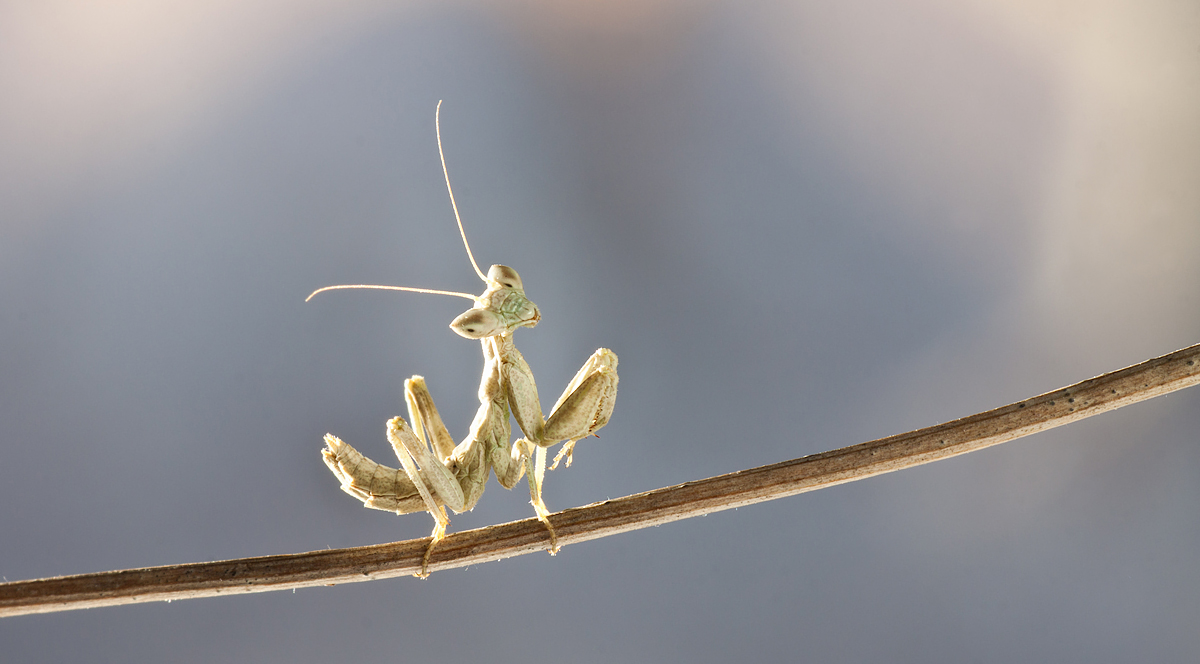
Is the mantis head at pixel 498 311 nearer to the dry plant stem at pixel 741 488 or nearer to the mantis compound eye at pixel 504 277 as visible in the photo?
the mantis compound eye at pixel 504 277

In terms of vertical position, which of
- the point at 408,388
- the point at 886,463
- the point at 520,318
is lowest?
the point at 886,463

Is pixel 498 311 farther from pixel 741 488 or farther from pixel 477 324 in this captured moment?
pixel 741 488

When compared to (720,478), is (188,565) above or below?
above

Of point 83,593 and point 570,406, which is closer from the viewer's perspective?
point 83,593

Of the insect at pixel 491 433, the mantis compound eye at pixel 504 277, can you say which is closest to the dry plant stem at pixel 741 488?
the insect at pixel 491 433

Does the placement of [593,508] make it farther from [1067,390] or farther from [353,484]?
[1067,390]

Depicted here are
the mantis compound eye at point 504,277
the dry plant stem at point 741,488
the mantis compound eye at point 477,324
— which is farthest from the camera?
the mantis compound eye at point 504,277

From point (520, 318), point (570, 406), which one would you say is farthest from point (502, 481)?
point (520, 318)

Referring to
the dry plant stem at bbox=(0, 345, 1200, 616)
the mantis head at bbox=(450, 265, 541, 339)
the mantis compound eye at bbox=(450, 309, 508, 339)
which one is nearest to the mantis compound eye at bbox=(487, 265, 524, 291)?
the mantis head at bbox=(450, 265, 541, 339)
